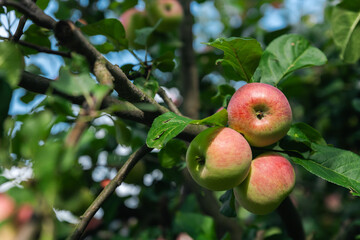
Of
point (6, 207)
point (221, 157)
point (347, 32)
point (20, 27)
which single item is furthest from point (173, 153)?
point (347, 32)

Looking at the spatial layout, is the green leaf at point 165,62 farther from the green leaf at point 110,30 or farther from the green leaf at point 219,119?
the green leaf at point 219,119

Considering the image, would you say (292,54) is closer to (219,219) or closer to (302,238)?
(302,238)

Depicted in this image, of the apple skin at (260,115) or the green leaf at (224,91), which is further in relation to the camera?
the green leaf at (224,91)

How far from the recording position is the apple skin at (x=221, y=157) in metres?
0.69

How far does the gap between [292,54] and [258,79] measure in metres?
0.16

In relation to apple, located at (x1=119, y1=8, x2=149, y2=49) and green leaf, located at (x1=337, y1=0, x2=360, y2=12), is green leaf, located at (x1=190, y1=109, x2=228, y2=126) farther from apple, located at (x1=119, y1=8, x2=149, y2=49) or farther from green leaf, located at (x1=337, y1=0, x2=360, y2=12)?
apple, located at (x1=119, y1=8, x2=149, y2=49)

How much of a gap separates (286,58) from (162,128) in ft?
1.65

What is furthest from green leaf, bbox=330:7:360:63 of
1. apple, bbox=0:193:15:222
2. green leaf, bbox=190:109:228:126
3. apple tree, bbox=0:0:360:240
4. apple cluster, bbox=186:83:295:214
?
apple, bbox=0:193:15:222

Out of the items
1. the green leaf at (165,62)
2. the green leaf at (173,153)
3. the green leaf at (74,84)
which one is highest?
the green leaf at (74,84)

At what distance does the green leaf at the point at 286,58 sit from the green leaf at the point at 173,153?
29 cm

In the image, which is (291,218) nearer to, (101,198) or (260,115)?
(260,115)

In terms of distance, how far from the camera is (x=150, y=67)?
977mm

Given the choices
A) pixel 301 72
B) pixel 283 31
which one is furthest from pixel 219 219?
pixel 301 72

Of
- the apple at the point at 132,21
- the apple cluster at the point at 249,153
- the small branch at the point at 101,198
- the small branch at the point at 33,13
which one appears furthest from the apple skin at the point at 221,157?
the apple at the point at 132,21
